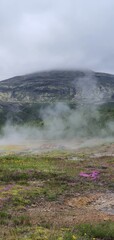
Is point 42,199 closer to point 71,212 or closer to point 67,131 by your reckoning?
point 71,212

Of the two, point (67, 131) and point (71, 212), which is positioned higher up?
point (71, 212)

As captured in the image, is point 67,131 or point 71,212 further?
point 67,131

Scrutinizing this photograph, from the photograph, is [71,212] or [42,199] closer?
[71,212]

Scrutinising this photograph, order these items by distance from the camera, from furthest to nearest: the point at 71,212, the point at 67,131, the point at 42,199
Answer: the point at 67,131
the point at 42,199
the point at 71,212

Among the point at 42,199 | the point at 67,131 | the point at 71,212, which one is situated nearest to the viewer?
the point at 71,212

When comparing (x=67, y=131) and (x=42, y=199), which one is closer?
(x=42, y=199)

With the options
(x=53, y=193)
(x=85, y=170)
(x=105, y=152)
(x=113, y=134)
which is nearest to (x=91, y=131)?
(x=113, y=134)

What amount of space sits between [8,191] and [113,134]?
8132cm

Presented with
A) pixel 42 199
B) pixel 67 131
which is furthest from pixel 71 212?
pixel 67 131

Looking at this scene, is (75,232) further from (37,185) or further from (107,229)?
(37,185)

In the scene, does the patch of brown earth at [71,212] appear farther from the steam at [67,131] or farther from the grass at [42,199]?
the steam at [67,131]

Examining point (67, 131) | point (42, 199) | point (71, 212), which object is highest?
point (71, 212)

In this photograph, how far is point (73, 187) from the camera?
32250mm

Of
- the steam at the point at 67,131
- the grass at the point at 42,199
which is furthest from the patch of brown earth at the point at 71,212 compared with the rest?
the steam at the point at 67,131
